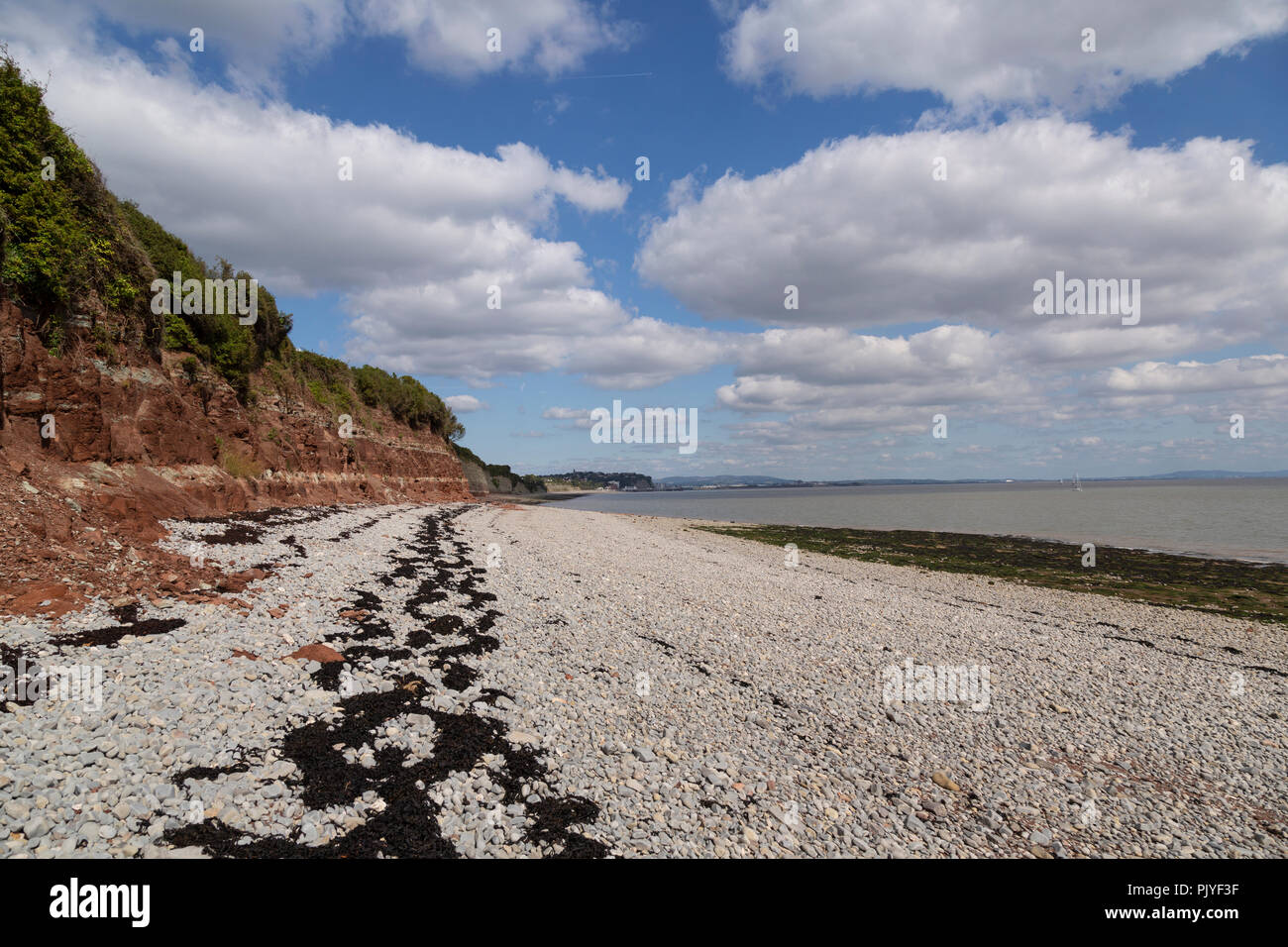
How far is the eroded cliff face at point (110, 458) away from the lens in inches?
448

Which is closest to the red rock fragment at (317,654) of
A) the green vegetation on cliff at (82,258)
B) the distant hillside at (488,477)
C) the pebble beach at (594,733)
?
the pebble beach at (594,733)

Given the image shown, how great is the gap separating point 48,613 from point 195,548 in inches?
270

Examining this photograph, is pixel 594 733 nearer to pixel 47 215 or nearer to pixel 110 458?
pixel 110 458

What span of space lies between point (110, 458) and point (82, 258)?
6.76 meters

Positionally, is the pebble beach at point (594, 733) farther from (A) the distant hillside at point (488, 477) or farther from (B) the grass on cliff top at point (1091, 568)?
(A) the distant hillside at point (488, 477)

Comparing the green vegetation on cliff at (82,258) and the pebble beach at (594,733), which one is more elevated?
the green vegetation on cliff at (82,258)

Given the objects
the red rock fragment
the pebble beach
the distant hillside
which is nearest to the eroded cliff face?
the pebble beach

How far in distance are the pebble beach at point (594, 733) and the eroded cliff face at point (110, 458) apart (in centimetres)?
162

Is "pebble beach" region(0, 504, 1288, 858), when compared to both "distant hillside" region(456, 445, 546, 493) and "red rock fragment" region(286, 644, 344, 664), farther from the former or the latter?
"distant hillside" region(456, 445, 546, 493)

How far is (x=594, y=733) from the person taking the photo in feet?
30.7

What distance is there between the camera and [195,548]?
623 inches

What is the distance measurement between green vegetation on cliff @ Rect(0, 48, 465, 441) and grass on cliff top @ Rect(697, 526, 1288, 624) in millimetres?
38910

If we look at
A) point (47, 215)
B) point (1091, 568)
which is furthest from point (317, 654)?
point (1091, 568)

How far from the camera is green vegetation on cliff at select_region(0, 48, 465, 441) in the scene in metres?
15.5
